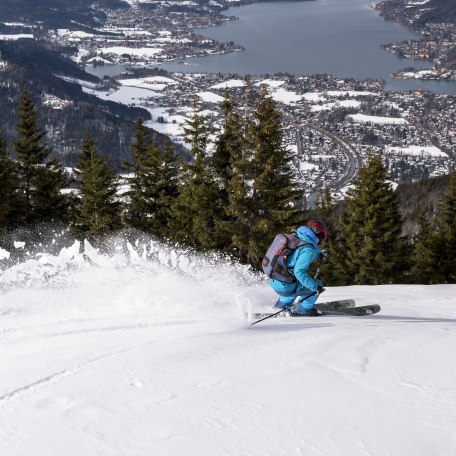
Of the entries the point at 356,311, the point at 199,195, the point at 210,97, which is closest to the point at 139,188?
the point at 199,195

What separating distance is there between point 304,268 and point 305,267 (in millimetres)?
36

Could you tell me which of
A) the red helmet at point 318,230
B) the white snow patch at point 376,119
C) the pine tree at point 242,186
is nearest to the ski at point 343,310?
the red helmet at point 318,230

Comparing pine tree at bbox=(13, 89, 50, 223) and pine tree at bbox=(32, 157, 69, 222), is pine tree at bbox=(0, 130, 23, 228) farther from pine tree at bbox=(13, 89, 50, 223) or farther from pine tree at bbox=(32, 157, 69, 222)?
pine tree at bbox=(32, 157, 69, 222)

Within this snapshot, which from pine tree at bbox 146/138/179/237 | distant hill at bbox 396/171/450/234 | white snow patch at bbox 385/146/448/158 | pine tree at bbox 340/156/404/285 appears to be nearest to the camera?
pine tree at bbox 340/156/404/285

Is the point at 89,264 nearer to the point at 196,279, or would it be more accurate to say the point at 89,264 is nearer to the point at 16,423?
the point at 196,279

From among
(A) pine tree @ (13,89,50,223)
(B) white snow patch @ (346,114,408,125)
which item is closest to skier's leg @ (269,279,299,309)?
A: (A) pine tree @ (13,89,50,223)

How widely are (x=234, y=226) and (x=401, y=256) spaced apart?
953cm

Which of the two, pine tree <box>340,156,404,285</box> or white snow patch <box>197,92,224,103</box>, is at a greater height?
white snow patch <box>197,92,224,103</box>

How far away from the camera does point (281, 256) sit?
309 inches

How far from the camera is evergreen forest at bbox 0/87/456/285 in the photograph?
21.3 metres

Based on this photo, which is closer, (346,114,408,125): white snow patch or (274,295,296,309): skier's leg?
(274,295,296,309): skier's leg

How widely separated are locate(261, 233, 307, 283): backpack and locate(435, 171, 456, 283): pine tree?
68.0 feet

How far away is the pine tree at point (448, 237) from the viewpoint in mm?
26422

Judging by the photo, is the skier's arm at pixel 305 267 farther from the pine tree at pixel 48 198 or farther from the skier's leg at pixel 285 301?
the pine tree at pixel 48 198
